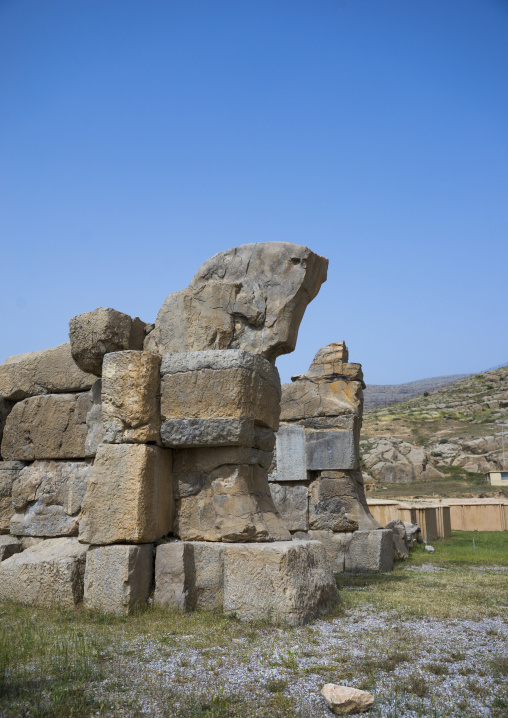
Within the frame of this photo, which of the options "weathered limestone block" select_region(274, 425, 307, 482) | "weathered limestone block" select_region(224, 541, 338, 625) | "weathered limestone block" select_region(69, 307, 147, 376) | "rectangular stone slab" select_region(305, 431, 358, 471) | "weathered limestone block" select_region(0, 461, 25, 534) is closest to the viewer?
"weathered limestone block" select_region(224, 541, 338, 625)

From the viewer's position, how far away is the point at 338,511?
865 centimetres

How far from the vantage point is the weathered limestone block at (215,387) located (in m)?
4.94

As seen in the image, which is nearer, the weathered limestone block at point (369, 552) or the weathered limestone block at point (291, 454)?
the weathered limestone block at point (369, 552)

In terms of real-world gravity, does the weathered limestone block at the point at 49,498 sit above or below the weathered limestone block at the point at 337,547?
above

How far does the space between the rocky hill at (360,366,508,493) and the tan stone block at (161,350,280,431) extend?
885 inches

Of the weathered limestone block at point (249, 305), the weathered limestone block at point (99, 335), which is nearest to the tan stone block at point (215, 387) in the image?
the weathered limestone block at point (249, 305)

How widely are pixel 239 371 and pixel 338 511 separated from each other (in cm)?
440

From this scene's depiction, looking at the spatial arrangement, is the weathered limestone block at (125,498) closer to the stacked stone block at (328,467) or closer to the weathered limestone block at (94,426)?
the weathered limestone block at (94,426)

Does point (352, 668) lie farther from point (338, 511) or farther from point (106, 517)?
point (338, 511)

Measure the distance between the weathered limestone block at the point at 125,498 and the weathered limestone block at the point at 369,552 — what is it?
3927mm

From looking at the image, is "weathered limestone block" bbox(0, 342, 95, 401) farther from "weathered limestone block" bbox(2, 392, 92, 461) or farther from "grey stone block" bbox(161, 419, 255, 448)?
"grey stone block" bbox(161, 419, 255, 448)

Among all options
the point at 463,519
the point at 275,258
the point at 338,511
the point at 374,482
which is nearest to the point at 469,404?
the point at 374,482

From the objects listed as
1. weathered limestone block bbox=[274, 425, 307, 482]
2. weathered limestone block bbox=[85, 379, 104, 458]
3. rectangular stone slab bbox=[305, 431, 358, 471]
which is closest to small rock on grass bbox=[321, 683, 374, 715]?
weathered limestone block bbox=[85, 379, 104, 458]

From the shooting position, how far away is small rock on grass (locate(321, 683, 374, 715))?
9.04 ft
